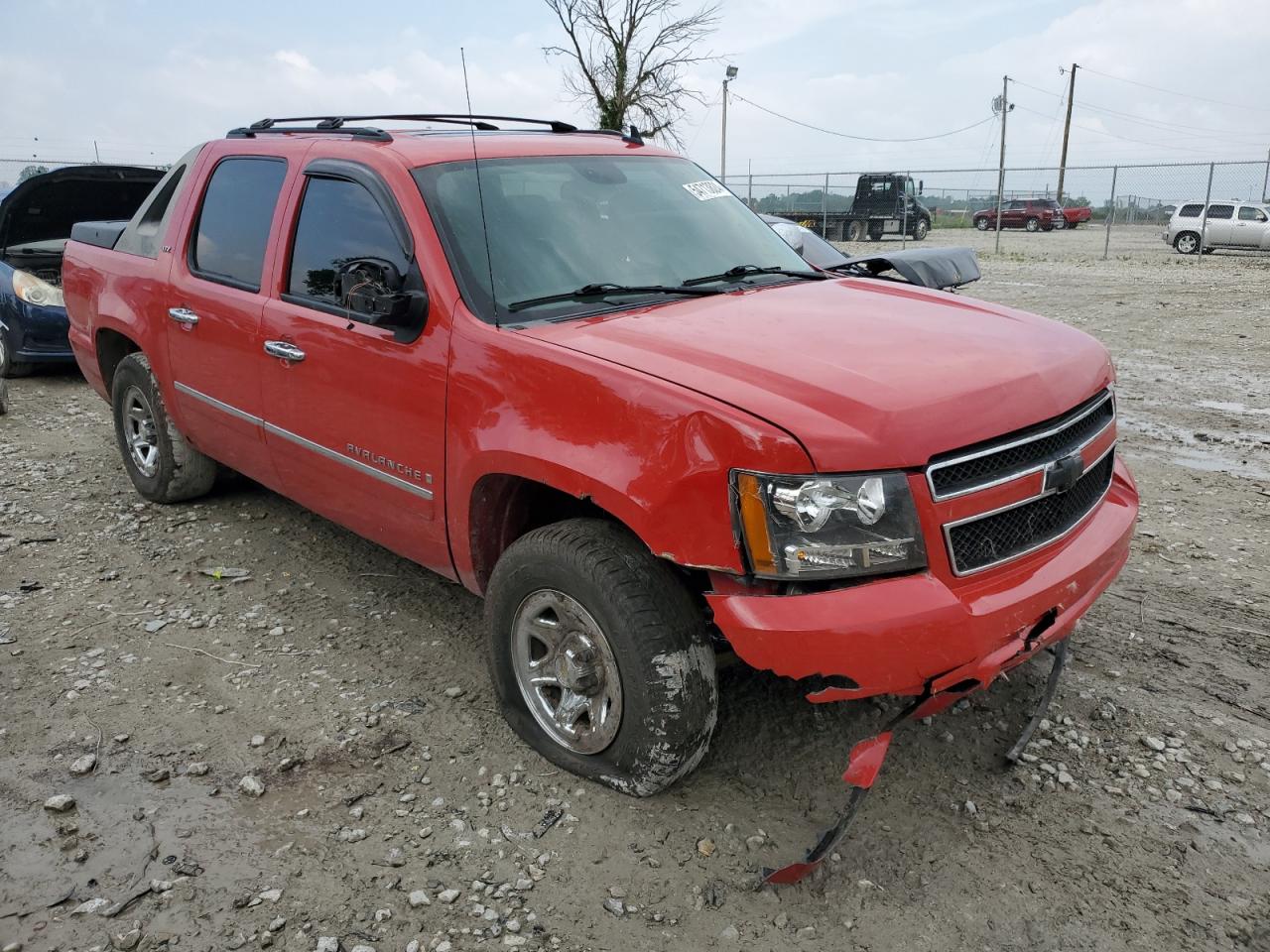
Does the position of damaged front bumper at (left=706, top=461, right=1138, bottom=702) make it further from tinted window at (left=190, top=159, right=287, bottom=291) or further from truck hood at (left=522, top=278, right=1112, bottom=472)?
tinted window at (left=190, top=159, right=287, bottom=291)

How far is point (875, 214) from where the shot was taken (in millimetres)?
31734

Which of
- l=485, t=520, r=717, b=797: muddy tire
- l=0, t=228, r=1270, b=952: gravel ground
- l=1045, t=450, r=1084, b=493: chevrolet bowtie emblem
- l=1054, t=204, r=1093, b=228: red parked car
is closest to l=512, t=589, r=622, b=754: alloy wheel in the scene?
l=485, t=520, r=717, b=797: muddy tire

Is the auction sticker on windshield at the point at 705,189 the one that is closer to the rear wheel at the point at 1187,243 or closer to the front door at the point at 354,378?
the front door at the point at 354,378

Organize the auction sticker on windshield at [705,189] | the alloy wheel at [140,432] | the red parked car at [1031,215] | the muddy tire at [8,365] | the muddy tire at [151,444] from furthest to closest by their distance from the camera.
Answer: the red parked car at [1031,215] < the muddy tire at [8,365] < the alloy wheel at [140,432] < the muddy tire at [151,444] < the auction sticker on windshield at [705,189]

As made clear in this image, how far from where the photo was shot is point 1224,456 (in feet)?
20.3

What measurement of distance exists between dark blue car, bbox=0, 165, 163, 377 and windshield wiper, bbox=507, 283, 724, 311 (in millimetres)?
7105

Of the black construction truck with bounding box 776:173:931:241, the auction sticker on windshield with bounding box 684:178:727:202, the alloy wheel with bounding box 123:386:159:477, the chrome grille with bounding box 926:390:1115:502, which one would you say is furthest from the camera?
the black construction truck with bounding box 776:173:931:241

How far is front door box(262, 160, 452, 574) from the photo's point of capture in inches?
129

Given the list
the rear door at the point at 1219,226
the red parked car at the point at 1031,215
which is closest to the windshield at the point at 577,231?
the rear door at the point at 1219,226

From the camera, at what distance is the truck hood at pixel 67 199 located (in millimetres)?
8703

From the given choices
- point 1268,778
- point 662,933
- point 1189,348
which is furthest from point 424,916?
point 1189,348

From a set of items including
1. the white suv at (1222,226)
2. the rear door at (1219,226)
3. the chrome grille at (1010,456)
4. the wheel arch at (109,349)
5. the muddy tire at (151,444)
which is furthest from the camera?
the rear door at (1219,226)

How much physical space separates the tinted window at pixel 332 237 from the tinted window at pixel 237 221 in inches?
11.2

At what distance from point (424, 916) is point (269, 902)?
16.4 inches
